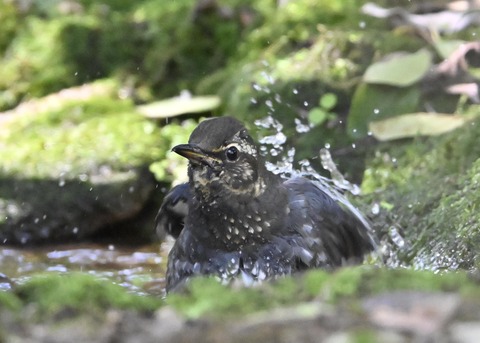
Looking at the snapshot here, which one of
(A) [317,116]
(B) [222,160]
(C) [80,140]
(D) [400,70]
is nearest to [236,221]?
(B) [222,160]

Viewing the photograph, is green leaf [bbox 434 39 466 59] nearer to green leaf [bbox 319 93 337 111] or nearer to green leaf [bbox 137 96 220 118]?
green leaf [bbox 319 93 337 111]

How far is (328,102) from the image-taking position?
5.85 m

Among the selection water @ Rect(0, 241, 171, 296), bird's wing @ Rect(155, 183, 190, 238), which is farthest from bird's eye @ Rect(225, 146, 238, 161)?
water @ Rect(0, 241, 171, 296)

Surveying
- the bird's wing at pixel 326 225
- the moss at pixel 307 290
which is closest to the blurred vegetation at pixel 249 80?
the bird's wing at pixel 326 225

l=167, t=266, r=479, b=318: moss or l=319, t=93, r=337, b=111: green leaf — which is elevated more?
l=319, t=93, r=337, b=111: green leaf

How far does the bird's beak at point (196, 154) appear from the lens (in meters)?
3.72

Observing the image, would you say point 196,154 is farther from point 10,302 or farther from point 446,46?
point 446,46

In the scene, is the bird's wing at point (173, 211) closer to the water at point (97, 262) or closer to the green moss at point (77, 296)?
the water at point (97, 262)

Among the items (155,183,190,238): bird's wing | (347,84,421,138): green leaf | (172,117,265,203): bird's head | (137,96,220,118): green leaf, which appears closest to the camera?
(172,117,265,203): bird's head

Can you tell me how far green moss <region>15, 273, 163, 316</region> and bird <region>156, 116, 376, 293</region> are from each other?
1.90 meters

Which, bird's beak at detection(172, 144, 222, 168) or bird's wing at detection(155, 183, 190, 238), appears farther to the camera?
bird's wing at detection(155, 183, 190, 238)

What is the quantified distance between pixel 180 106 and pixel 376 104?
1.53 m

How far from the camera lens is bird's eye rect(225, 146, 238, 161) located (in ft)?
12.8

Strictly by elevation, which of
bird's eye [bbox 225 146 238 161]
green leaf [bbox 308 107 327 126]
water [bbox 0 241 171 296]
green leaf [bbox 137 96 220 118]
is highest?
green leaf [bbox 137 96 220 118]
